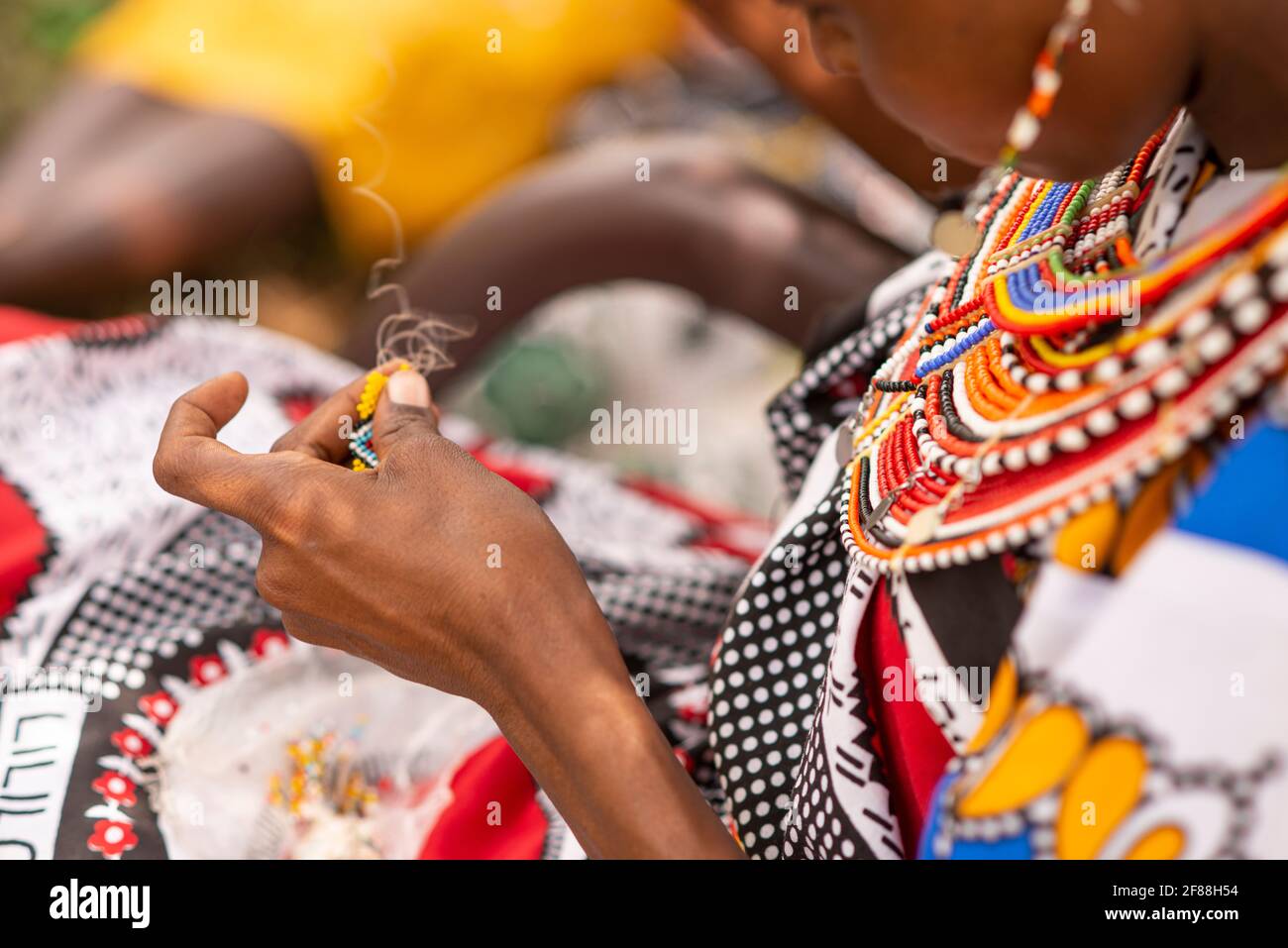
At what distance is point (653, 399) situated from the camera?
2.01m

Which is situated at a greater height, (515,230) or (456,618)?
(515,230)

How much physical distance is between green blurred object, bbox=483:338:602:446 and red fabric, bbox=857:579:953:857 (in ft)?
4.20

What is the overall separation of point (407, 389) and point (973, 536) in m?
0.36

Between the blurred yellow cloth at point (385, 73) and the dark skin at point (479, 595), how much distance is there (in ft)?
4.67

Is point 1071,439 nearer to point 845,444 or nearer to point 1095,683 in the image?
point 1095,683

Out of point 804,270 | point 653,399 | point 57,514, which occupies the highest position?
point 804,270

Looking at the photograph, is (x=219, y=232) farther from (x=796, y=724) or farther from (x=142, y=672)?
(x=796, y=724)

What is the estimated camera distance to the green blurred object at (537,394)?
1.92 metres

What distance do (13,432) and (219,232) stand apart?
3.28 feet

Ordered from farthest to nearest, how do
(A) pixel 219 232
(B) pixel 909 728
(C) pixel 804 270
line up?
(A) pixel 219 232
(C) pixel 804 270
(B) pixel 909 728

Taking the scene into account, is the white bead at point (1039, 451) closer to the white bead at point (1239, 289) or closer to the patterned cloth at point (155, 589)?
the white bead at point (1239, 289)

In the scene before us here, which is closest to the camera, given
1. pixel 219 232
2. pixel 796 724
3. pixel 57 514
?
pixel 796 724

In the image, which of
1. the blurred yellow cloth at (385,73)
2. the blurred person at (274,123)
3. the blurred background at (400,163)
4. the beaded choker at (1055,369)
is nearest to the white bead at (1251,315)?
the beaded choker at (1055,369)
